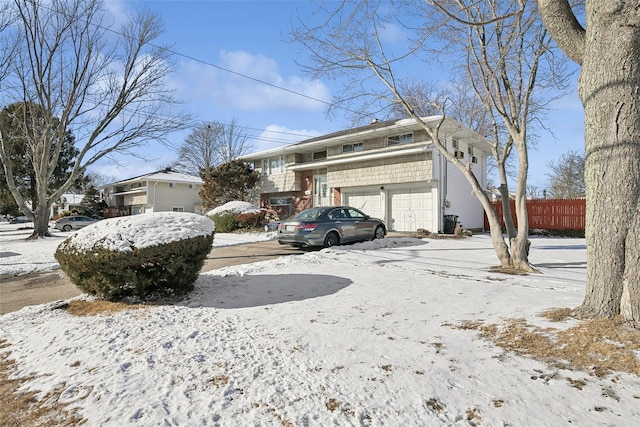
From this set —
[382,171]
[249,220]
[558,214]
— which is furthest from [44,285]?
[558,214]

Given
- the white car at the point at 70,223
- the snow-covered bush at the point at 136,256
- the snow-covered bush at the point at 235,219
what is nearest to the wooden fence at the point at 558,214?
the snow-covered bush at the point at 235,219

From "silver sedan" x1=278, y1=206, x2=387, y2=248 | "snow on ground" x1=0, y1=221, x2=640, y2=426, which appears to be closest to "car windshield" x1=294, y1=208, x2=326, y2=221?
"silver sedan" x1=278, y1=206, x2=387, y2=248

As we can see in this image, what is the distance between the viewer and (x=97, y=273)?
4711mm

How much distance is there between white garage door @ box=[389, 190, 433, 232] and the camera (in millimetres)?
17859

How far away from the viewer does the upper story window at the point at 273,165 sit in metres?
25.7

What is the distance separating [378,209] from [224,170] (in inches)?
454

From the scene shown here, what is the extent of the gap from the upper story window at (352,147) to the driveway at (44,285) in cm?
1210

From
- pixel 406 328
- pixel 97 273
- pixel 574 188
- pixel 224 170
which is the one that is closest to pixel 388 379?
pixel 406 328

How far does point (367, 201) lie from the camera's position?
804 inches

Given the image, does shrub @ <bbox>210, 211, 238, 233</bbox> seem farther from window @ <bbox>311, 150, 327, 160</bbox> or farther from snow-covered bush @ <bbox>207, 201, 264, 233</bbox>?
window @ <bbox>311, 150, 327, 160</bbox>

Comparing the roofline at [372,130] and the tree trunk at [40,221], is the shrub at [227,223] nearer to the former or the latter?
the roofline at [372,130]

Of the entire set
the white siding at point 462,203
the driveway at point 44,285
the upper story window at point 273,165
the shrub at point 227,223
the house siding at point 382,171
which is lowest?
the driveway at point 44,285

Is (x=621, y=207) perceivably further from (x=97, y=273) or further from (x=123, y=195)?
(x=123, y=195)

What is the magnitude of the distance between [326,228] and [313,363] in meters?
7.79
